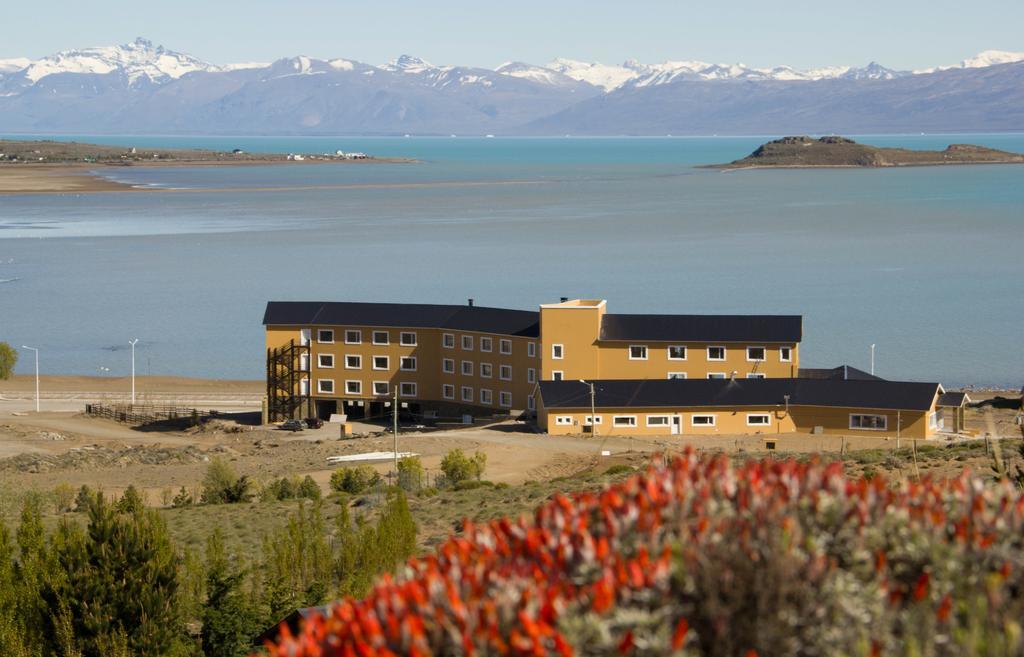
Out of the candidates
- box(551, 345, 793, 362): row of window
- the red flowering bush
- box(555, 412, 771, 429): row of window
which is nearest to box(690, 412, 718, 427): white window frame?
box(555, 412, 771, 429): row of window

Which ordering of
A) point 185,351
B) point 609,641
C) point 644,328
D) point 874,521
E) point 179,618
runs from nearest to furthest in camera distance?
point 609,641
point 874,521
point 179,618
point 644,328
point 185,351

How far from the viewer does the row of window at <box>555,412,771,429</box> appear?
43875mm

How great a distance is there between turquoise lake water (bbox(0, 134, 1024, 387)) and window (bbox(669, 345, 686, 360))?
1908 cm

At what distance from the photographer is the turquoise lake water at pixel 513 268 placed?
244ft

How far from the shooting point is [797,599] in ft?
→ 26.3

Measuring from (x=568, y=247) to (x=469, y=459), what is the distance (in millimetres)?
78065

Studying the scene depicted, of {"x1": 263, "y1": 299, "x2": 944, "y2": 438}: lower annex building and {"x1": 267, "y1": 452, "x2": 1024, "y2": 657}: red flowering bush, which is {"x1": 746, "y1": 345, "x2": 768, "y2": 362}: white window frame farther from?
{"x1": 267, "y1": 452, "x2": 1024, "y2": 657}: red flowering bush

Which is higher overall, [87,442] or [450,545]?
[450,545]

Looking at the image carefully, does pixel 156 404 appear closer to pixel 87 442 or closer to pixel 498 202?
Result: pixel 87 442

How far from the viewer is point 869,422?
4316 cm

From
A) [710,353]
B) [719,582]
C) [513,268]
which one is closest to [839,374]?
[710,353]

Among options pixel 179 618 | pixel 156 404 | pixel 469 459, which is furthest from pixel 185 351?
pixel 179 618

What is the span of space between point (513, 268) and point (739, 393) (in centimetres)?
5724

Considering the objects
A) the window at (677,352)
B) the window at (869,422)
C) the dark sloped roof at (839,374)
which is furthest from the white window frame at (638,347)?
the window at (869,422)
